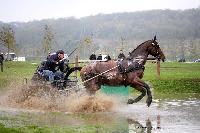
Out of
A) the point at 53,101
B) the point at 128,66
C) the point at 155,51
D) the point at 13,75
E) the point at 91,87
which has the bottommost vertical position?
the point at 13,75

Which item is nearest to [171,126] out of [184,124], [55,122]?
[184,124]

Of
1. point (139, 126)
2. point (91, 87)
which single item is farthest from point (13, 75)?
point (139, 126)

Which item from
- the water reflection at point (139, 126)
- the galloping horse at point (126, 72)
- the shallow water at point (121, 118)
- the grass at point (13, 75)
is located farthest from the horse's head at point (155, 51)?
the grass at point (13, 75)

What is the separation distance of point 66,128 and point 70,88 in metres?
6.28

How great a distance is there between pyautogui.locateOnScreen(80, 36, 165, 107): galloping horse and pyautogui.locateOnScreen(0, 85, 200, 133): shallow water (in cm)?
86

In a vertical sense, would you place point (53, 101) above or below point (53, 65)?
below

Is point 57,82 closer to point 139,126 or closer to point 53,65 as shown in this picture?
point 53,65

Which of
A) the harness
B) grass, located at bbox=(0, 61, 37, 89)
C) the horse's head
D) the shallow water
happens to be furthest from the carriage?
the horse's head

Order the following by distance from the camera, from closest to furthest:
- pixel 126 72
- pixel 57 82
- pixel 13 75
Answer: pixel 126 72
pixel 57 82
pixel 13 75

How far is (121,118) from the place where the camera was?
15414 mm

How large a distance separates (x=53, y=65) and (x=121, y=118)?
5.05 meters

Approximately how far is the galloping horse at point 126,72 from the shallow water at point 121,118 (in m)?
0.86

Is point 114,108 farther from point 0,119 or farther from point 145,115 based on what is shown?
point 0,119

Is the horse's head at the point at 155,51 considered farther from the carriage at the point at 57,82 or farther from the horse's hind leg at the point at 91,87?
the carriage at the point at 57,82
